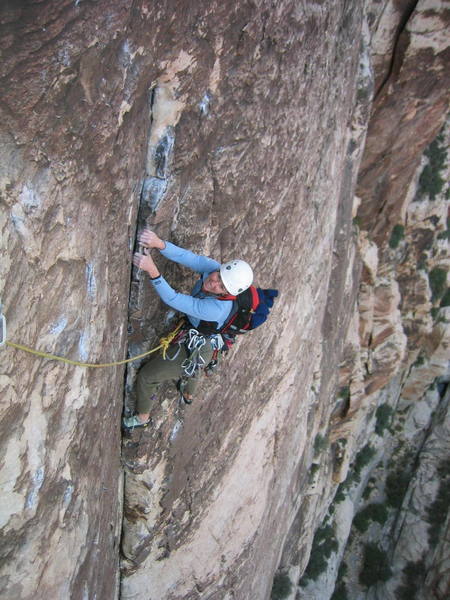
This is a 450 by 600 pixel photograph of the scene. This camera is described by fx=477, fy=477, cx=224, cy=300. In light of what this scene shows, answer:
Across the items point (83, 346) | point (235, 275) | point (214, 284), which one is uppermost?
point (235, 275)

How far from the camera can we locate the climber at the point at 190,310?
164 inches

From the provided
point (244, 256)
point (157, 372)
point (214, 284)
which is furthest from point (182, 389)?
point (244, 256)

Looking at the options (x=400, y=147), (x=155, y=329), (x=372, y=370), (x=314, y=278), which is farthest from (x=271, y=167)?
(x=372, y=370)

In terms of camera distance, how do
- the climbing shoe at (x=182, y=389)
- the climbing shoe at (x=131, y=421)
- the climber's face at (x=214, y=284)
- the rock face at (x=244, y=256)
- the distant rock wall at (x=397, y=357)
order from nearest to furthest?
the climber's face at (x=214, y=284) < the rock face at (x=244, y=256) < the climbing shoe at (x=131, y=421) < the climbing shoe at (x=182, y=389) < the distant rock wall at (x=397, y=357)

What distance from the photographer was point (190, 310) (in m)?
4.25

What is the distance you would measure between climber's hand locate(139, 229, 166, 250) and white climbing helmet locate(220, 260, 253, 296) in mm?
605

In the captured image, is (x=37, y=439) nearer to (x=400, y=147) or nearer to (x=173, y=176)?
(x=173, y=176)

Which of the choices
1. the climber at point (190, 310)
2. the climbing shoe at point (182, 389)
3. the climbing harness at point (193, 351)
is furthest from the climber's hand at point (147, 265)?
the climbing shoe at point (182, 389)

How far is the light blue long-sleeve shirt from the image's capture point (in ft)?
13.5

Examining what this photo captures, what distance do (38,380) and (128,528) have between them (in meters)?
3.39

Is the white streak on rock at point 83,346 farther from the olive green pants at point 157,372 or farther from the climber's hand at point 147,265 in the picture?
the olive green pants at point 157,372

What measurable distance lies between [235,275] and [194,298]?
426 mm

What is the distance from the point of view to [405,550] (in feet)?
58.3

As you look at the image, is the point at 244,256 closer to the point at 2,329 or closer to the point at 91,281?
the point at 91,281
